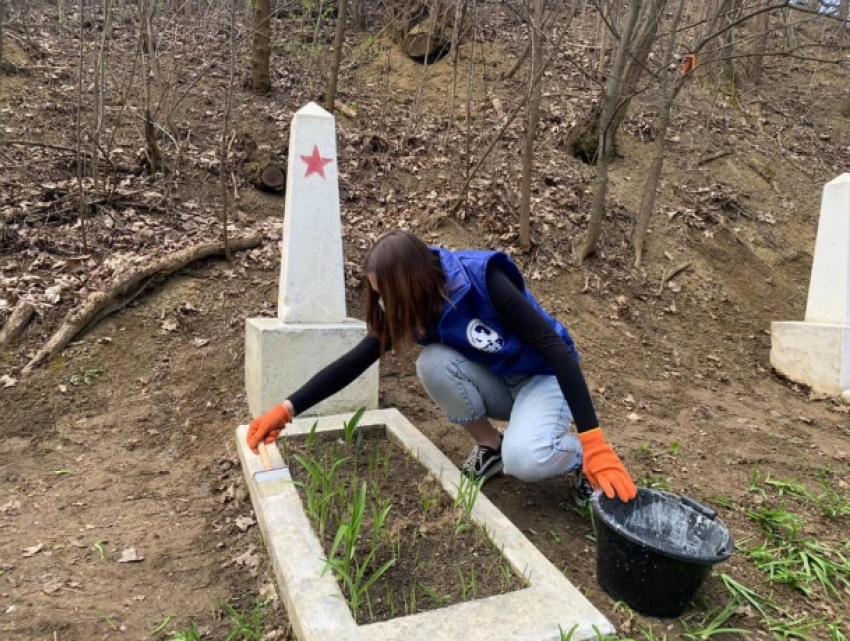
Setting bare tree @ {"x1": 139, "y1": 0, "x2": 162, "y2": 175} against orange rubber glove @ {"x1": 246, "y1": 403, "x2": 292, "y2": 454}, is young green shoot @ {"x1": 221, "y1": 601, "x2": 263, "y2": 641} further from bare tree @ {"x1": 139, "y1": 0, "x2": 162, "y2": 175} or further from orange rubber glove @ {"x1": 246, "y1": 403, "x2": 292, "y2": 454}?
bare tree @ {"x1": 139, "y1": 0, "x2": 162, "y2": 175}

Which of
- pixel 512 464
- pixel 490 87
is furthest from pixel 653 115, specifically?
pixel 512 464

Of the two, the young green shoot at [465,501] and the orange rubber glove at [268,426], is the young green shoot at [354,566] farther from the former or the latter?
the orange rubber glove at [268,426]

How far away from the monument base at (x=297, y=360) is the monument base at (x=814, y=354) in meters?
3.47

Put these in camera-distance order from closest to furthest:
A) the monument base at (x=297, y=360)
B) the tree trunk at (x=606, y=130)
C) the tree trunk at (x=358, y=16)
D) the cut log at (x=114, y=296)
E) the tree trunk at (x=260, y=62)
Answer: the monument base at (x=297, y=360) < the cut log at (x=114, y=296) < the tree trunk at (x=606, y=130) < the tree trunk at (x=260, y=62) < the tree trunk at (x=358, y=16)

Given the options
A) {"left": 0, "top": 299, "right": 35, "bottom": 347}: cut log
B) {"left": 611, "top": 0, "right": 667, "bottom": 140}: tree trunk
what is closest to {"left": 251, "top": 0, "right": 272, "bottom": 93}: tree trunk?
{"left": 611, "top": 0, "right": 667, "bottom": 140}: tree trunk

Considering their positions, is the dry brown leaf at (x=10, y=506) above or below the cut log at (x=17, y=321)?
below

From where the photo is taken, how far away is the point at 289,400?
240 cm

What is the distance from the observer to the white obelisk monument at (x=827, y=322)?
178 inches

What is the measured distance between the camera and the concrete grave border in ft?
5.13

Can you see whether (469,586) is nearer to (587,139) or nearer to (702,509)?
(702,509)

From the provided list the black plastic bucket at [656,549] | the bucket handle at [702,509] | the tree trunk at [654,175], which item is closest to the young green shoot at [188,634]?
the black plastic bucket at [656,549]

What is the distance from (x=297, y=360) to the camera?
10.3 feet

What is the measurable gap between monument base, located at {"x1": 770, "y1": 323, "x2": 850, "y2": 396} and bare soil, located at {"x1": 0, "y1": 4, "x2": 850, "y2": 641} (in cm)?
13

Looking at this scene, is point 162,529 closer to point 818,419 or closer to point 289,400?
point 289,400
